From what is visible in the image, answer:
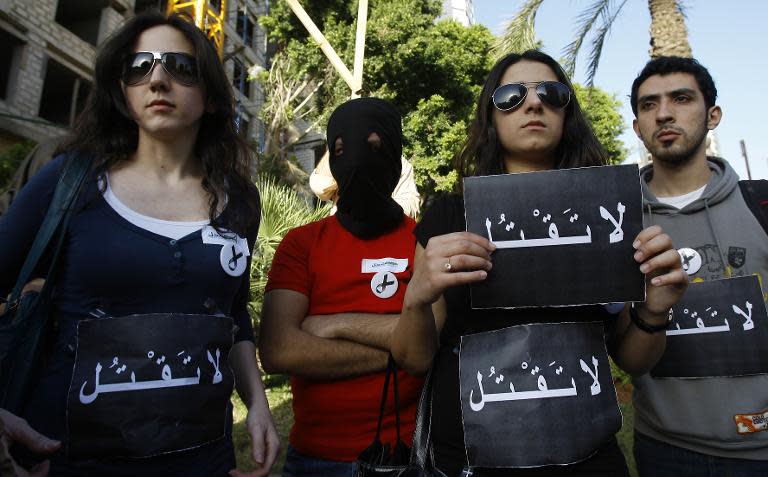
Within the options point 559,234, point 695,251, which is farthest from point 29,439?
point 695,251

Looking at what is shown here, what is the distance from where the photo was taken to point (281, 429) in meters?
6.14

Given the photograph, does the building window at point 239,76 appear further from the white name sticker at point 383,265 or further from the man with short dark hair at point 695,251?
the white name sticker at point 383,265

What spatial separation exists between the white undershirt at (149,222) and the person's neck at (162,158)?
0.18 metres

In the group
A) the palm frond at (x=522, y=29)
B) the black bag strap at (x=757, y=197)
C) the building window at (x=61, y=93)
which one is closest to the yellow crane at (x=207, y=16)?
the building window at (x=61, y=93)

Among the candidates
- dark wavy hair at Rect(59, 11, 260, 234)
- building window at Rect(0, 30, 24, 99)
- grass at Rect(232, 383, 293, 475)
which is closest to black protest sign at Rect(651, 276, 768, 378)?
dark wavy hair at Rect(59, 11, 260, 234)

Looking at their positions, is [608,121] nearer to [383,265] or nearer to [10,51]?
[10,51]

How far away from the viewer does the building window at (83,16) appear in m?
17.1

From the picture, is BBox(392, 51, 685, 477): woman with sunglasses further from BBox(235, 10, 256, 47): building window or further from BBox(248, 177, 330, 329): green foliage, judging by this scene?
BBox(235, 10, 256, 47): building window

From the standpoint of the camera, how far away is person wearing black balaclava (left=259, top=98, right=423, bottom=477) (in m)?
1.89

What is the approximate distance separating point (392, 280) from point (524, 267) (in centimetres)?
70

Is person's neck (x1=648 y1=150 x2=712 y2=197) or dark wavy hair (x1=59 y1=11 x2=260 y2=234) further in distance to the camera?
person's neck (x1=648 y1=150 x2=712 y2=197)

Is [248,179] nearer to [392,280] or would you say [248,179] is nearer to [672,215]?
[392,280]

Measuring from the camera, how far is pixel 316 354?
1.90 meters

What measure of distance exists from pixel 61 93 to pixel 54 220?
1941cm
